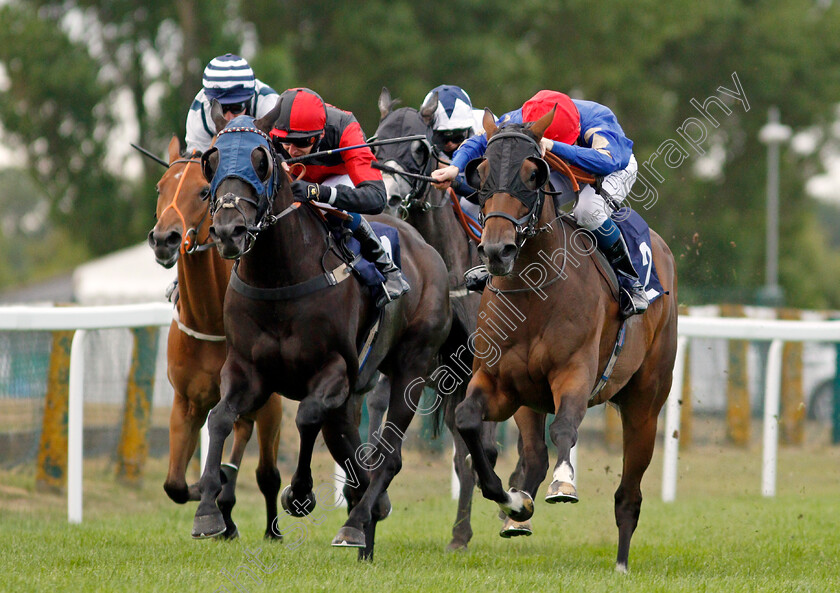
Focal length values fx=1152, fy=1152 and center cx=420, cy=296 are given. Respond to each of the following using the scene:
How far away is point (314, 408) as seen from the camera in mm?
5090

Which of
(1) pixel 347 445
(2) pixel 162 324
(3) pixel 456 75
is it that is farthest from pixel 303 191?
(3) pixel 456 75

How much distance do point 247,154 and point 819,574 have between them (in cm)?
340

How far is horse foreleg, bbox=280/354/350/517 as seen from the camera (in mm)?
5098

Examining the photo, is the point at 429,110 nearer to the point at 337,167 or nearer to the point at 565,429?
the point at 337,167

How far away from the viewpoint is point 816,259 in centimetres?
3819

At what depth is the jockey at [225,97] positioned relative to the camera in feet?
19.4

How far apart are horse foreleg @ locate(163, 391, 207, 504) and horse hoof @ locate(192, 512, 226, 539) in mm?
966

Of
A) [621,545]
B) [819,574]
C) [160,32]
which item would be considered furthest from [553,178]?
[160,32]

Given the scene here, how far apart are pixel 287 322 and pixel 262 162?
2.40 ft

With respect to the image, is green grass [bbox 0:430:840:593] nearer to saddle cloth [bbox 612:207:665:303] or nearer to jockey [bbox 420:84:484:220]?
saddle cloth [bbox 612:207:665:303]

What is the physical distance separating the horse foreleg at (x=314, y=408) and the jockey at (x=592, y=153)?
1011 mm

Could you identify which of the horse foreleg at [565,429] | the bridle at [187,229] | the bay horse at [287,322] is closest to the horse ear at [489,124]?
the bay horse at [287,322]

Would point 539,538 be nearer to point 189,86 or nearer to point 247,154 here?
point 247,154

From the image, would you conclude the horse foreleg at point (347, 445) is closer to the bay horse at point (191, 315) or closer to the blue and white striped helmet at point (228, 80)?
the bay horse at point (191, 315)
